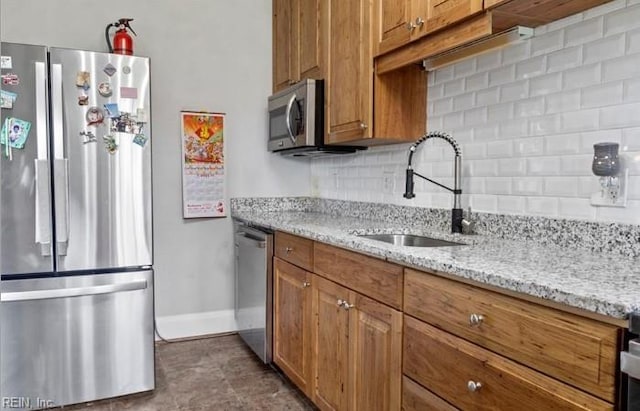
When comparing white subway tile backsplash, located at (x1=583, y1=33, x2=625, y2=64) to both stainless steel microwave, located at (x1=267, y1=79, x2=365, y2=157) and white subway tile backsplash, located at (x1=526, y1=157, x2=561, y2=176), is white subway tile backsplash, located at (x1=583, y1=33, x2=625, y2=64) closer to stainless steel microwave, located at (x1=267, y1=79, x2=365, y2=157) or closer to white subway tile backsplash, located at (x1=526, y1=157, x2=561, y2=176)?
white subway tile backsplash, located at (x1=526, y1=157, x2=561, y2=176)

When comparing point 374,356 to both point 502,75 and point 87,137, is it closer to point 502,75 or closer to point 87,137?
point 502,75

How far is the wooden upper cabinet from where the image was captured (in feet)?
9.20

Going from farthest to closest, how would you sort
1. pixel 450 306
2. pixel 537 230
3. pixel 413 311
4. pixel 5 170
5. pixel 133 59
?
pixel 133 59 → pixel 5 170 → pixel 537 230 → pixel 413 311 → pixel 450 306

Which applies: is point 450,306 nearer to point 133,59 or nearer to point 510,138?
point 510,138

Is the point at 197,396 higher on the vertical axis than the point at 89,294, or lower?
lower

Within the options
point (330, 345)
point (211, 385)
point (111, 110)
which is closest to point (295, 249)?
point (330, 345)

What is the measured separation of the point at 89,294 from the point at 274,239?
0.98 metres

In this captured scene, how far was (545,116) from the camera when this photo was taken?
1.77 meters

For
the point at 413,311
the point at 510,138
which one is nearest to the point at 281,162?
the point at 510,138

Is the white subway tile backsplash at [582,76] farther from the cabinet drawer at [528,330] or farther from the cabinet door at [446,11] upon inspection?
the cabinet drawer at [528,330]

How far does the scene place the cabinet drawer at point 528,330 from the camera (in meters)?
0.92

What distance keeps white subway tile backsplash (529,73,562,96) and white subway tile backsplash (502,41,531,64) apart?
115 mm

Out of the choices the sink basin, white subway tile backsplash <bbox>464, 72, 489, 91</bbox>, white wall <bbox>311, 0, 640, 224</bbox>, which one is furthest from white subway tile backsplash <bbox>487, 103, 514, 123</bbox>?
the sink basin

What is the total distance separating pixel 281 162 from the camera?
3666 mm
